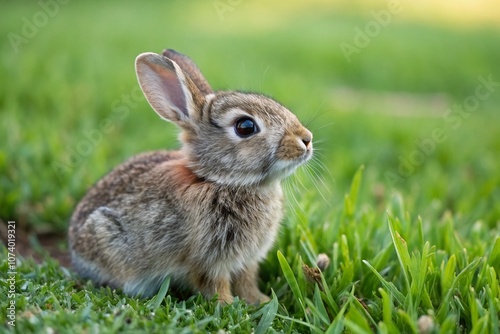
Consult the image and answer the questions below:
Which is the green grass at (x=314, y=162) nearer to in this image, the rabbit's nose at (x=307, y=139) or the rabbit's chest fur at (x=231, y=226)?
the rabbit's chest fur at (x=231, y=226)

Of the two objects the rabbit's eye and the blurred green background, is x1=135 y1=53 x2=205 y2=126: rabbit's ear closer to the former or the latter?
the rabbit's eye

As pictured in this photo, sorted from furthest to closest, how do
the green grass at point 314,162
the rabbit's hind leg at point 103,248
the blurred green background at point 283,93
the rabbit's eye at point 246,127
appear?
1. the blurred green background at point 283,93
2. the rabbit's hind leg at point 103,248
3. the rabbit's eye at point 246,127
4. the green grass at point 314,162

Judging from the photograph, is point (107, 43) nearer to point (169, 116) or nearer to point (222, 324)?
point (169, 116)

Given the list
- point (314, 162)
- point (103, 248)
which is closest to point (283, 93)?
point (314, 162)

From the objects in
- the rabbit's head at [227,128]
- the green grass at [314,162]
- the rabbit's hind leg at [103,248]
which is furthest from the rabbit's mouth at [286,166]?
the rabbit's hind leg at [103,248]

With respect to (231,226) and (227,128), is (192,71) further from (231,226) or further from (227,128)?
(231,226)

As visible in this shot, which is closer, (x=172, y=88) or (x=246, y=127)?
(x=246, y=127)
